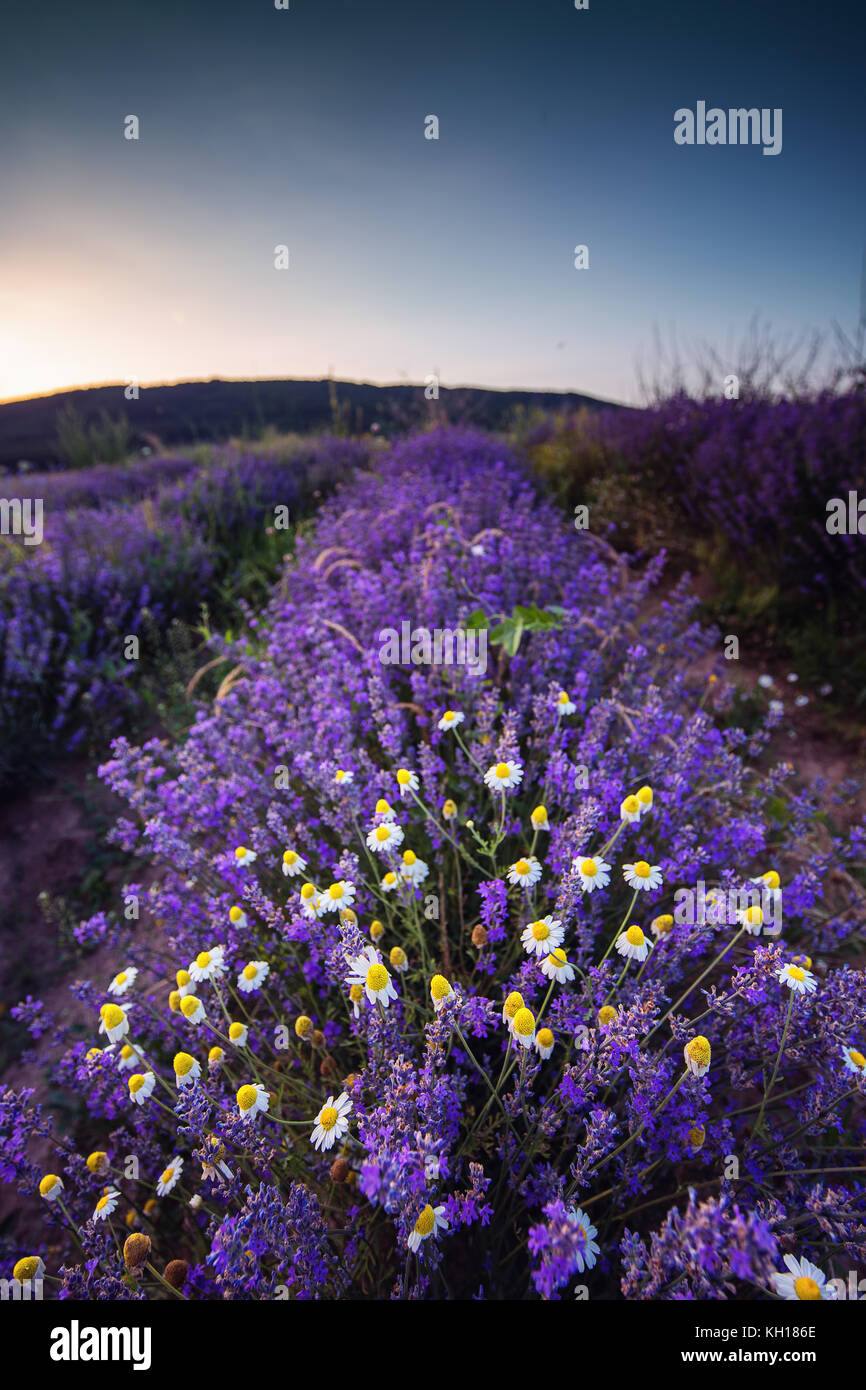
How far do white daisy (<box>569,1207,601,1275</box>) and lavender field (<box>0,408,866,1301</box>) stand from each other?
12mm

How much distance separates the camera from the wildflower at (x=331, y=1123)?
0.98 metres

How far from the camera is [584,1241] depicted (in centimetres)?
73

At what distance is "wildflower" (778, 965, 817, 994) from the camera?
38.8 inches

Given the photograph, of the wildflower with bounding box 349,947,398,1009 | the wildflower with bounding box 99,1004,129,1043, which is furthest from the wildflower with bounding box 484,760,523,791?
the wildflower with bounding box 99,1004,129,1043

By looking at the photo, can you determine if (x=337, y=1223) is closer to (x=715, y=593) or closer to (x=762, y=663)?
(x=762, y=663)

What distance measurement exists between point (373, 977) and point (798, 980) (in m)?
0.75

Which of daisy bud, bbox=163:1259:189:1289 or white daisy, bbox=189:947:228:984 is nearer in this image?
daisy bud, bbox=163:1259:189:1289

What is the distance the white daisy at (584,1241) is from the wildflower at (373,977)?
38 centimetres

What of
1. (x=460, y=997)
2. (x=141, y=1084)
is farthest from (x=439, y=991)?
(x=141, y=1084)

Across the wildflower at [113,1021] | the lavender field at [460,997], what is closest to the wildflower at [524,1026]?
the lavender field at [460,997]

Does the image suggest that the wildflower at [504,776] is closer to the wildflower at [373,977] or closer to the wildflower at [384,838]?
the wildflower at [384,838]

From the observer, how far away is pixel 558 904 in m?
1.16

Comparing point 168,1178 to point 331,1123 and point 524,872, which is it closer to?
point 331,1123

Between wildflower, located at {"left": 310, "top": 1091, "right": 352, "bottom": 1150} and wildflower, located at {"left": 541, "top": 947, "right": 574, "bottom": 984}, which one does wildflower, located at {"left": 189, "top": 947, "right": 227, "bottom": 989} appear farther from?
wildflower, located at {"left": 541, "top": 947, "right": 574, "bottom": 984}
